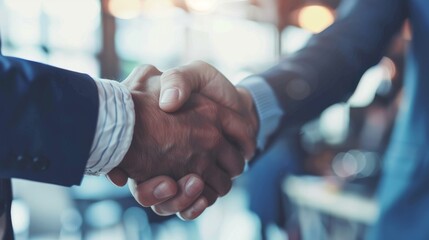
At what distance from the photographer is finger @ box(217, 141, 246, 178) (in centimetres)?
98

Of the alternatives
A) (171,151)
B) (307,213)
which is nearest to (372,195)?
(307,213)

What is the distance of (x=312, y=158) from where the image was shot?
9.34ft

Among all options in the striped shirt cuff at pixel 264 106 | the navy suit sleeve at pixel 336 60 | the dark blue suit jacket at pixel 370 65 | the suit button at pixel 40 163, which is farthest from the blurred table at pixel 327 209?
the suit button at pixel 40 163

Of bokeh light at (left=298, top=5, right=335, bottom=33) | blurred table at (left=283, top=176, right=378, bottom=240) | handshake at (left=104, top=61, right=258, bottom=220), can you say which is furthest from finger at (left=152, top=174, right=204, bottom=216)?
bokeh light at (left=298, top=5, right=335, bottom=33)

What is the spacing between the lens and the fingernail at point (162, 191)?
0.87m

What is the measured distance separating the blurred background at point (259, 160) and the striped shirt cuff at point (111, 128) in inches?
39.7

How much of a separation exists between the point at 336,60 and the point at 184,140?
0.43 metres

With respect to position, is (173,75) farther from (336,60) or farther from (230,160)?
(336,60)

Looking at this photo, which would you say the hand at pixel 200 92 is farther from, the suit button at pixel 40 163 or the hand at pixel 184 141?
the suit button at pixel 40 163

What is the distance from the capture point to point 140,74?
0.92m

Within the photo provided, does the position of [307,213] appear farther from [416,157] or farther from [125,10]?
[125,10]

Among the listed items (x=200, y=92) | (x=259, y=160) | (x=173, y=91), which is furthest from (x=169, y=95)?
(x=259, y=160)

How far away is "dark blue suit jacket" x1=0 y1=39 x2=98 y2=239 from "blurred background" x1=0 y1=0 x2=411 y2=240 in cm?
110

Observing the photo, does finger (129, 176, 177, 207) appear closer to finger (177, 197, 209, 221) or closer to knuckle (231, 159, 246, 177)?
finger (177, 197, 209, 221)
